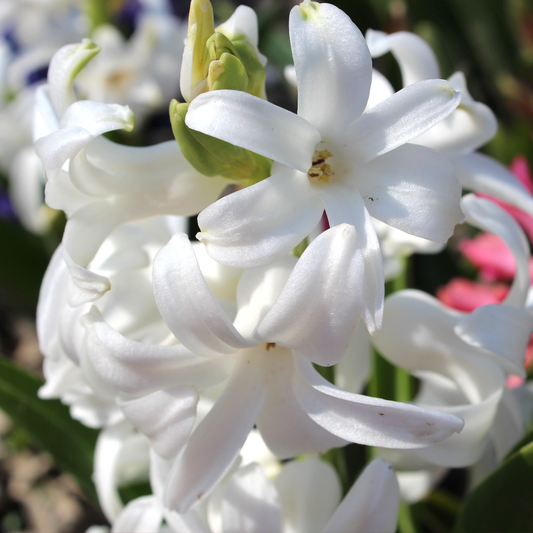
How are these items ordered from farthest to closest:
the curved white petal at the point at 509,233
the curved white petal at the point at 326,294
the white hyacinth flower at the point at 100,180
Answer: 1. the curved white petal at the point at 509,233
2. the white hyacinth flower at the point at 100,180
3. the curved white petal at the point at 326,294

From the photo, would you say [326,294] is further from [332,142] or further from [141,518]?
[141,518]

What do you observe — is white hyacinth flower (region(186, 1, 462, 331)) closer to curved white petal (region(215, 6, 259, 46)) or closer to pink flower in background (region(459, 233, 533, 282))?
curved white petal (region(215, 6, 259, 46))

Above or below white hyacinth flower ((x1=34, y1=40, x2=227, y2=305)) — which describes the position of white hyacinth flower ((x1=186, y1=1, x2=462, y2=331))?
above

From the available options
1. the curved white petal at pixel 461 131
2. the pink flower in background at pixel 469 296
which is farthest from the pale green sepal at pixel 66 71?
the pink flower in background at pixel 469 296

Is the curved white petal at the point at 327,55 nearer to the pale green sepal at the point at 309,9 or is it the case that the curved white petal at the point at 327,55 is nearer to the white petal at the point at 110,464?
the pale green sepal at the point at 309,9

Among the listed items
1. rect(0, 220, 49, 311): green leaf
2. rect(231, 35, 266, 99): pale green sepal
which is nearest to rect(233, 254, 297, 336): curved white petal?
rect(231, 35, 266, 99): pale green sepal

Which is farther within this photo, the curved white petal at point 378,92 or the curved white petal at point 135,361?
the curved white petal at point 378,92

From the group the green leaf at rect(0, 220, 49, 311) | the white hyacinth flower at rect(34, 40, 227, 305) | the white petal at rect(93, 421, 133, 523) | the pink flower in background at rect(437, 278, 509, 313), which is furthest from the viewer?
the green leaf at rect(0, 220, 49, 311)

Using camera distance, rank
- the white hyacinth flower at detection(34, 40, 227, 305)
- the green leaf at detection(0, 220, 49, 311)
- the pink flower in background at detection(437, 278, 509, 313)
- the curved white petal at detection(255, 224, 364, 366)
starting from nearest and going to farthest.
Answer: the curved white petal at detection(255, 224, 364, 366), the white hyacinth flower at detection(34, 40, 227, 305), the pink flower in background at detection(437, 278, 509, 313), the green leaf at detection(0, 220, 49, 311)
